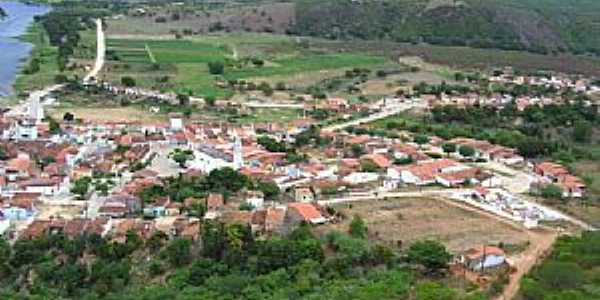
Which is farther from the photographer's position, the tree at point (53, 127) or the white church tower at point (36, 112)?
the white church tower at point (36, 112)

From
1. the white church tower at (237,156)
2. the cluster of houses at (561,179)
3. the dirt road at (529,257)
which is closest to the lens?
the dirt road at (529,257)

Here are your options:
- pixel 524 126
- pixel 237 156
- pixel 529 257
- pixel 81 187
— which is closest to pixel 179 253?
pixel 81 187

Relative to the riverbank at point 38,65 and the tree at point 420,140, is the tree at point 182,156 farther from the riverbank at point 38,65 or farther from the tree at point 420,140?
the riverbank at point 38,65

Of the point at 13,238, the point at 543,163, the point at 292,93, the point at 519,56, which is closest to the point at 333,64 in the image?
the point at 292,93

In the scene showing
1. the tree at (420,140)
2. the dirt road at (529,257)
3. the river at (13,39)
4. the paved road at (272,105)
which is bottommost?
the paved road at (272,105)

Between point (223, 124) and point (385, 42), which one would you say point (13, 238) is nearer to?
point (223, 124)

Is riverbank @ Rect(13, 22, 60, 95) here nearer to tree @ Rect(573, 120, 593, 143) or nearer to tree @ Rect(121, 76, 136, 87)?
tree @ Rect(121, 76, 136, 87)

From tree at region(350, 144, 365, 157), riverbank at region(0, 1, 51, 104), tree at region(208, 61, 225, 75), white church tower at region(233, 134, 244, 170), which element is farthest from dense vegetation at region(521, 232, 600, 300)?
tree at region(208, 61, 225, 75)

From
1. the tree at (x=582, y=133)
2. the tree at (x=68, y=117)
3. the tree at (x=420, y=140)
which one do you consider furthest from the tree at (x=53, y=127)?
the tree at (x=582, y=133)
